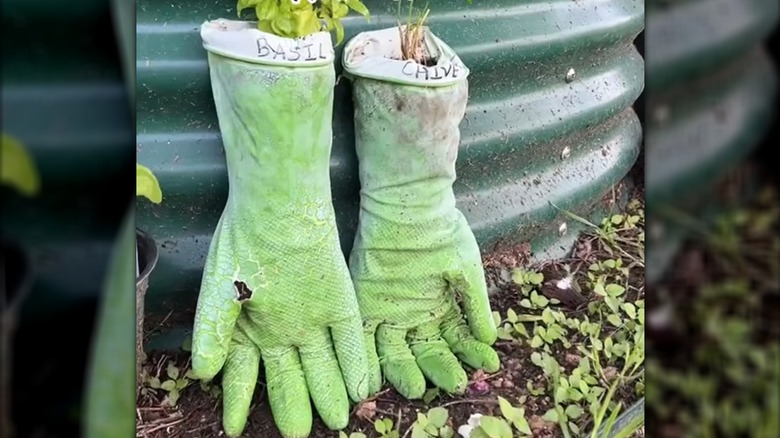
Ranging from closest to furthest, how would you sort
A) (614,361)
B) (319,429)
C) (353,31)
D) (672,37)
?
(672,37) → (319,429) → (353,31) → (614,361)

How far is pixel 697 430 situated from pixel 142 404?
1.05 m

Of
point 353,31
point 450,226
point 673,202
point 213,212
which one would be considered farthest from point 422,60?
point 673,202

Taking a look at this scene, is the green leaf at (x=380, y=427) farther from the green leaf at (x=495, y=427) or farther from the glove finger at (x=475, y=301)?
the glove finger at (x=475, y=301)

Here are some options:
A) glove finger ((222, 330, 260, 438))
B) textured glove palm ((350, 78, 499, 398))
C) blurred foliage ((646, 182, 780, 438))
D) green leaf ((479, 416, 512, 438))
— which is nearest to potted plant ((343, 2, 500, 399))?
textured glove palm ((350, 78, 499, 398))

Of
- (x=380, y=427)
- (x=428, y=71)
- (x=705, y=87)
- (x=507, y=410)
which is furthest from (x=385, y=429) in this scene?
(x=705, y=87)

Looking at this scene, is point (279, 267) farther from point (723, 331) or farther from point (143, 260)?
point (723, 331)

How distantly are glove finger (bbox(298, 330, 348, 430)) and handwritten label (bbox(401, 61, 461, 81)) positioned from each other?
51 centimetres

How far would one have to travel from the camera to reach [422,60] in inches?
62.7

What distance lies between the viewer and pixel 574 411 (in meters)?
1.61

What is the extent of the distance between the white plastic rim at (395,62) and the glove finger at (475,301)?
0.39 m

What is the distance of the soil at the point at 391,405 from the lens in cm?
Answer: 153

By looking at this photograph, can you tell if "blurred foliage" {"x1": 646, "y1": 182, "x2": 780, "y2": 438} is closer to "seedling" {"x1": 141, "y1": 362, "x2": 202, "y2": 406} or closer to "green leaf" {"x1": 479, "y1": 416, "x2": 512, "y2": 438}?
"green leaf" {"x1": 479, "y1": 416, "x2": 512, "y2": 438}

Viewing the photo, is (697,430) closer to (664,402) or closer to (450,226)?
(664,402)

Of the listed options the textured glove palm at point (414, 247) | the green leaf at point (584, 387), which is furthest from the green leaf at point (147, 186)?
the green leaf at point (584, 387)
